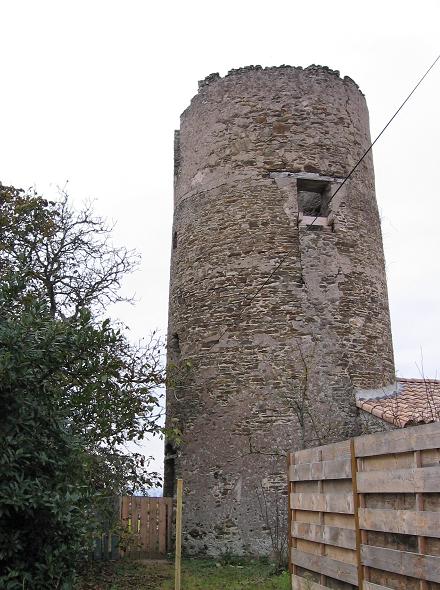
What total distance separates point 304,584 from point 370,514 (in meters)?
1.72

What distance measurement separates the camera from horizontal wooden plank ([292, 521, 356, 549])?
199 inches

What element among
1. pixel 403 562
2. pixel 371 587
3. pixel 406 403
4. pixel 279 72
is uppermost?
pixel 279 72

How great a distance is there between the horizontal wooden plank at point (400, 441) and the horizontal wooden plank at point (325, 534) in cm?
67

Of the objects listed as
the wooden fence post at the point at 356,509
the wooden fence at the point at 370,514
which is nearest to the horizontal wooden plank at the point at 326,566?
the wooden fence at the point at 370,514

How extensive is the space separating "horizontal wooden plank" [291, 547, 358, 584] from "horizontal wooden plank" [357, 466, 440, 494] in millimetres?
665

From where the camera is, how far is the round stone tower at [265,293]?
10.4 m

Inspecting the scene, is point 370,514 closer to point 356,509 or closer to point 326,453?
point 356,509

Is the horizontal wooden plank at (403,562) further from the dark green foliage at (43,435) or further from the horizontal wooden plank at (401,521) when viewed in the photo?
the dark green foliage at (43,435)

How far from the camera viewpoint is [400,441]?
440 cm

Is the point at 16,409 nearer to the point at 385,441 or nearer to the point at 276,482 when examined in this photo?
the point at 385,441

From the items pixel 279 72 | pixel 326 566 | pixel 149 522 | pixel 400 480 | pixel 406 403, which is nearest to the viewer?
pixel 400 480

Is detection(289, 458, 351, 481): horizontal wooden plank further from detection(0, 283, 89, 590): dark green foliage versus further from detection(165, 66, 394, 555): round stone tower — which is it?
detection(165, 66, 394, 555): round stone tower

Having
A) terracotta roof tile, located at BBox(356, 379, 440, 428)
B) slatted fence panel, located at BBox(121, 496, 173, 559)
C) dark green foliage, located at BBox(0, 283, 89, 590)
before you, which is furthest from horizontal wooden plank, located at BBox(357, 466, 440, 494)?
slatted fence panel, located at BBox(121, 496, 173, 559)

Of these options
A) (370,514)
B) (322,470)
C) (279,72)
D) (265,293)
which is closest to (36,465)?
(322,470)
